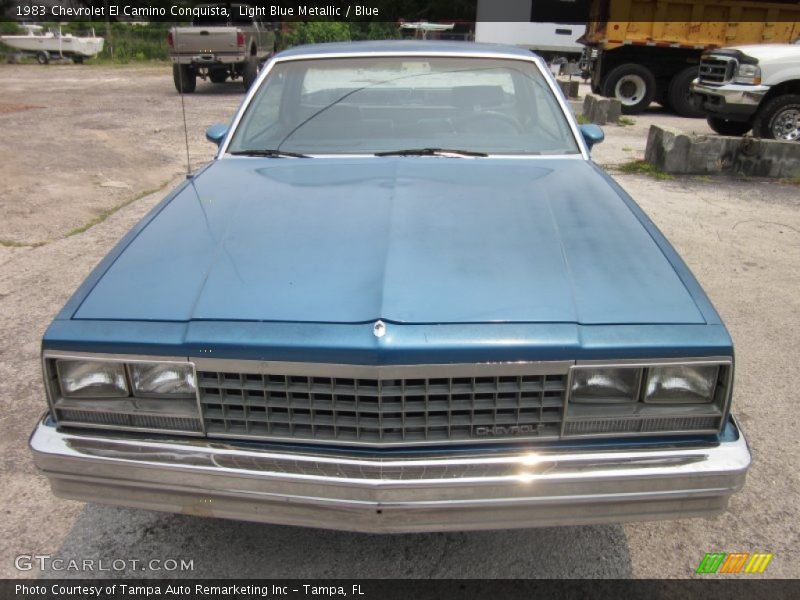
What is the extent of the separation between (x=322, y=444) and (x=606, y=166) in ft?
23.8

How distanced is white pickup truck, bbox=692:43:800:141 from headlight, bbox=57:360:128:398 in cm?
936

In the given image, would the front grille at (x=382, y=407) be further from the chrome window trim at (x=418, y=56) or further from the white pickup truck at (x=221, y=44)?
the white pickup truck at (x=221, y=44)

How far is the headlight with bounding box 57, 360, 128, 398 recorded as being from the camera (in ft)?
6.23

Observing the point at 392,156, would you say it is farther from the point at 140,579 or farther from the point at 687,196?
the point at 687,196

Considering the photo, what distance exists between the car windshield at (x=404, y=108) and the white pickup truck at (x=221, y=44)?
11516 millimetres

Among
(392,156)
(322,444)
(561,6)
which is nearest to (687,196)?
(392,156)

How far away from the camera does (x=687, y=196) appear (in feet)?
22.6

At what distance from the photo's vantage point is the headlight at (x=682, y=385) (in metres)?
1.86

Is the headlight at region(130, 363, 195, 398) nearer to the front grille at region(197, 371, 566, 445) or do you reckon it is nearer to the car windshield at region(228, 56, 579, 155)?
the front grille at region(197, 371, 566, 445)

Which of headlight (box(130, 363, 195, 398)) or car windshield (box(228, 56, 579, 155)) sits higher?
car windshield (box(228, 56, 579, 155))

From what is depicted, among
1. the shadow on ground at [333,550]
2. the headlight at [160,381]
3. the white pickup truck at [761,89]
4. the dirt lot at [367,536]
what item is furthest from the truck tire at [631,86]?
the headlight at [160,381]

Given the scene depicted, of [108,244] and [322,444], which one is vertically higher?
[322,444]

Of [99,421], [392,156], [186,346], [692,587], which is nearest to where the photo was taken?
[186,346]

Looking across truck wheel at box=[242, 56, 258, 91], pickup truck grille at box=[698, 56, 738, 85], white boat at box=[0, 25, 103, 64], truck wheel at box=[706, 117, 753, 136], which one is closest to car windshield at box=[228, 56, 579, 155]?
pickup truck grille at box=[698, 56, 738, 85]
